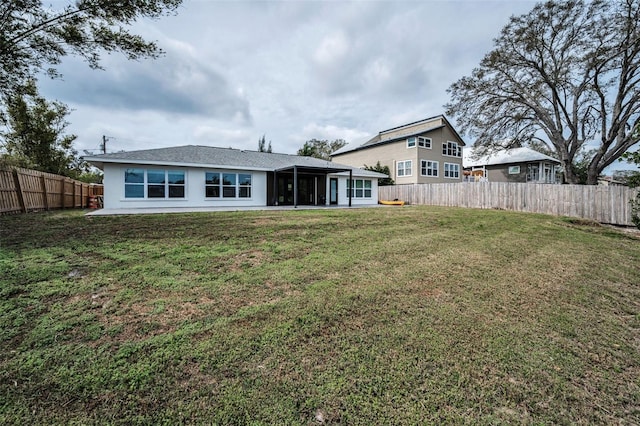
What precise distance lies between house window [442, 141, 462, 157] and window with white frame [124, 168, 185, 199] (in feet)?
78.6

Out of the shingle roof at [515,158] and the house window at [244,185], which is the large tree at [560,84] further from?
the house window at [244,185]

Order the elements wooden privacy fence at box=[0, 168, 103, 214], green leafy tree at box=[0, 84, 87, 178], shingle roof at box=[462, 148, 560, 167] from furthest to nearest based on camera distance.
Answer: shingle roof at box=[462, 148, 560, 167] < green leafy tree at box=[0, 84, 87, 178] < wooden privacy fence at box=[0, 168, 103, 214]

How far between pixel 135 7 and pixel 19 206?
349 inches

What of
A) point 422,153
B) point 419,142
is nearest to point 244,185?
point 419,142

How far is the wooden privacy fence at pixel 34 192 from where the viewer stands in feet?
33.3

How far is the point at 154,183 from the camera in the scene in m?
13.8

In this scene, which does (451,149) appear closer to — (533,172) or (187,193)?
(533,172)

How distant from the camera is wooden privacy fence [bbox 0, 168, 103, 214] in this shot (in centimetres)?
1015

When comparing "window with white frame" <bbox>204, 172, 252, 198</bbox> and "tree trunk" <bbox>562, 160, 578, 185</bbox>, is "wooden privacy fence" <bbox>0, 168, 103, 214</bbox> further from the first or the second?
"tree trunk" <bbox>562, 160, 578, 185</bbox>

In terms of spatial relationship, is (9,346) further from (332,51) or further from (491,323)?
(332,51)

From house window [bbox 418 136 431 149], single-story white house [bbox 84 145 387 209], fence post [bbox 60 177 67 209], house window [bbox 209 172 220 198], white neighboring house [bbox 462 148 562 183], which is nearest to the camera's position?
single-story white house [bbox 84 145 387 209]

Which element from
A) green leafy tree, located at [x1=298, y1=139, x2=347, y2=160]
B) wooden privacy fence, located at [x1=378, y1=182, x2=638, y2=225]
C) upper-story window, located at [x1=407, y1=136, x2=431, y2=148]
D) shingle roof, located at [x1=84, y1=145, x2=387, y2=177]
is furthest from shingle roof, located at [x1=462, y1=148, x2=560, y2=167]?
green leafy tree, located at [x1=298, y1=139, x2=347, y2=160]

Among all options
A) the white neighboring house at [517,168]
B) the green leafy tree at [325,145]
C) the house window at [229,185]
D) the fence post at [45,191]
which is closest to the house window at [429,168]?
the white neighboring house at [517,168]

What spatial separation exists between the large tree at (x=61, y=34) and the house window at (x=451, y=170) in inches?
1000
